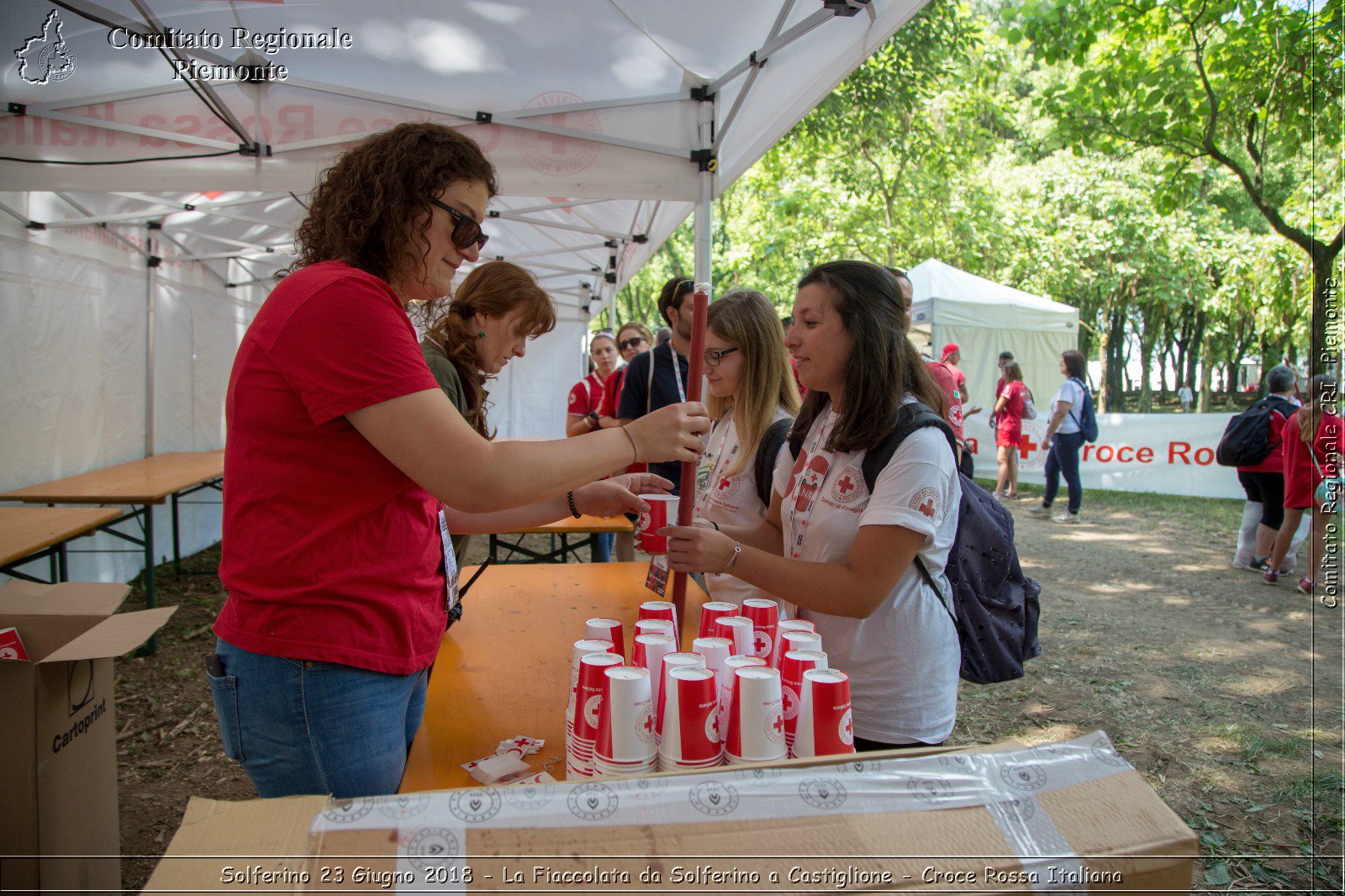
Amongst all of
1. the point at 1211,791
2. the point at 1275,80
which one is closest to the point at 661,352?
the point at 1211,791

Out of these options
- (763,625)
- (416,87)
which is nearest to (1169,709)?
(763,625)

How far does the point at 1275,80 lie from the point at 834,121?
17.1 ft

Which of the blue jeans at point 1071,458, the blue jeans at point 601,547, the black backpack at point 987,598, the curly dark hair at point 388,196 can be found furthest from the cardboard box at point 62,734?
the blue jeans at point 1071,458

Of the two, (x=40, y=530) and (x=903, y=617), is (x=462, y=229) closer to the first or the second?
(x=903, y=617)

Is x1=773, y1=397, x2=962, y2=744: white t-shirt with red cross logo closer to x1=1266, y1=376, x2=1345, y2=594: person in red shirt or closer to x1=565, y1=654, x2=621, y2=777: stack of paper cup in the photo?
x1=565, y1=654, x2=621, y2=777: stack of paper cup

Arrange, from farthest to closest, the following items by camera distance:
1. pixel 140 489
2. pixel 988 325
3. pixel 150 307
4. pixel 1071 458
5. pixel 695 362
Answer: pixel 988 325
pixel 1071 458
pixel 150 307
pixel 140 489
pixel 695 362

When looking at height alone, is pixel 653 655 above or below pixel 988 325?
below

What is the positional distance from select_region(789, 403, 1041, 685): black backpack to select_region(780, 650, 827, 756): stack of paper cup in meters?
0.72

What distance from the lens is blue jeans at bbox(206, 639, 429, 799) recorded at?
123 cm

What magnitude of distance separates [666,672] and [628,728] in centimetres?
10

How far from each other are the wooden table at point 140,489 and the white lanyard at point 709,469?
10.1ft

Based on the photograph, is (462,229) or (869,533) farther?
(869,533)

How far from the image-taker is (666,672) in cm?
119

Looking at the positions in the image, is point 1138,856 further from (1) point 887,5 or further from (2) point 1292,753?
(2) point 1292,753
